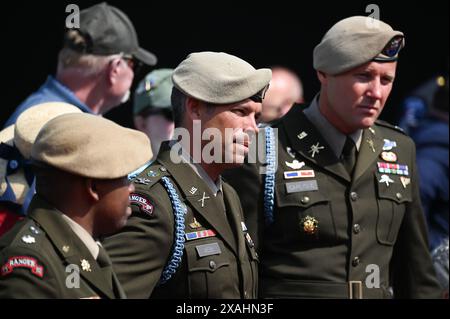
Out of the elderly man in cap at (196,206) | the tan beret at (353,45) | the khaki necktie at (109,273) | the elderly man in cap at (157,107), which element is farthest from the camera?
the elderly man in cap at (157,107)

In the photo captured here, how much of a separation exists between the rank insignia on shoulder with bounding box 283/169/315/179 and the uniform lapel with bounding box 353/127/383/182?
0.67ft

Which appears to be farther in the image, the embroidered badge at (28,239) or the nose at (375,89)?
the nose at (375,89)

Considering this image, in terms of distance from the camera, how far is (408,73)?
9.16 m

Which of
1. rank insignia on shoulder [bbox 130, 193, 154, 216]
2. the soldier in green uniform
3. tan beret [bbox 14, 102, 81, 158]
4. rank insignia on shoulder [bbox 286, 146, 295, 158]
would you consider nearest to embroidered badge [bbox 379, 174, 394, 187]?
the soldier in green uniform

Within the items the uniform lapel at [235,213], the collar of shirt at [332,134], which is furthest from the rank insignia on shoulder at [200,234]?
the collar of shirt at [332,134]

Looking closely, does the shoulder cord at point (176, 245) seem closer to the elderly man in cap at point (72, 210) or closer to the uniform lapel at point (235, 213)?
the uniform lapel at point (235, 213)

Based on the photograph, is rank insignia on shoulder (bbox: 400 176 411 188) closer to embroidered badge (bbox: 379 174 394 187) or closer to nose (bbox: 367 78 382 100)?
embroidered badge (bbox: 379 174 394 187)

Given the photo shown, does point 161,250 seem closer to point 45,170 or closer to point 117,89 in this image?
point 45,170

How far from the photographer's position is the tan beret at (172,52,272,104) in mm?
4469

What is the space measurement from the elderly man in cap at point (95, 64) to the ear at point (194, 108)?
5.24ft

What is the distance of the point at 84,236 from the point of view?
12.1 feet

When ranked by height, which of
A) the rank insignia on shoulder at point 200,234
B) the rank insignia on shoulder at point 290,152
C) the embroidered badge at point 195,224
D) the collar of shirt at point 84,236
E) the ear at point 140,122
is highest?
the collar of shirt at point 84,236

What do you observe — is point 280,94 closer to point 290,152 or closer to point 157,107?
point 157,107

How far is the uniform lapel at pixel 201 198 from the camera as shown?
446cm
